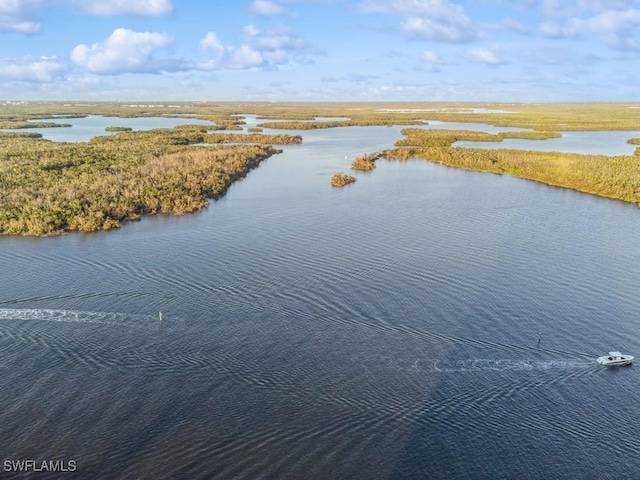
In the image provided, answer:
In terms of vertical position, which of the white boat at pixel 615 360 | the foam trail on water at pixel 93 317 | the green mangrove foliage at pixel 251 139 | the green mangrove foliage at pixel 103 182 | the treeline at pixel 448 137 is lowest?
the foam trail on water at pixel 93 317

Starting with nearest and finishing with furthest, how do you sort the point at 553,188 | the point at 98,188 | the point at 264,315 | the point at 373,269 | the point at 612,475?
1. the point at 612,475
2. the point at 264,315
3. the point at 373,269
4. the point at 98,188
5. the point at 553,188

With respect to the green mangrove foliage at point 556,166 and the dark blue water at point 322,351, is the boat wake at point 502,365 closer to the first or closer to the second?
the dark blue water at point 322,351

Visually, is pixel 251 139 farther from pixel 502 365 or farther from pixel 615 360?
pixel 615 360

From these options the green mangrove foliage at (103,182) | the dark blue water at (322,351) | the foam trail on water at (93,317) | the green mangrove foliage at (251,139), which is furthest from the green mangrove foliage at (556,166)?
the foam trail on water at (93,317)

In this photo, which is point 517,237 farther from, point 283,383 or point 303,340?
point 283,383

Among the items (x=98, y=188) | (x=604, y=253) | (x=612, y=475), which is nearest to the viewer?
(x=612, y=475)

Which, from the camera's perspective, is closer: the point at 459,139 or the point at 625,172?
the point at 625,172

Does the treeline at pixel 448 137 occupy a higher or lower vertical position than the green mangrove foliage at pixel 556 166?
higher

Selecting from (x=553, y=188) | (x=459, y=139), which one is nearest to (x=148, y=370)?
(x=553, y=188)
